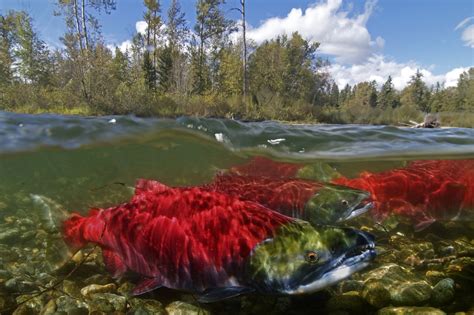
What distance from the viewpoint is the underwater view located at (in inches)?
109

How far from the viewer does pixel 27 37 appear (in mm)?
19109

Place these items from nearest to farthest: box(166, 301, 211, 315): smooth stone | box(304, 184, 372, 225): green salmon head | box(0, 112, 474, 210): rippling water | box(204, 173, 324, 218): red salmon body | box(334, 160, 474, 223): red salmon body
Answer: box(166, 301, 211, 315): smooth stone, box(304, 184, 372, 225): green salmon head, box(204, 173, 324, 218): red salmon body, box(334, 160, 474, 223): red salmon body, box(0, 112, 474, 210): rippling water

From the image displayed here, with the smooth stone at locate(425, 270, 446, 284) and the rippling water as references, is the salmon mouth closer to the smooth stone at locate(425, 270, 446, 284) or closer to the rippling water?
the smooth stone at locate(425, 270, 446, 284)

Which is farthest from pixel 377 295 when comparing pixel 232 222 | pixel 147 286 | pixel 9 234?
pixel 9 234

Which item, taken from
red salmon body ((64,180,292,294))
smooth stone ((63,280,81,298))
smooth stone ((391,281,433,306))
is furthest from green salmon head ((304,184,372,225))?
smooth stone ((63,280,81,298))

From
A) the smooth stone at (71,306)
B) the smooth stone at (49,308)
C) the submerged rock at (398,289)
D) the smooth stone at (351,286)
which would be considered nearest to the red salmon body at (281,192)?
the smooth stone at (351,286)

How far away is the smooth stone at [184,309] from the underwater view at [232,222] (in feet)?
0.04

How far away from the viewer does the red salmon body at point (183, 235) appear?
284cm

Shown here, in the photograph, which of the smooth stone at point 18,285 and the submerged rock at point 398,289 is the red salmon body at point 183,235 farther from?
the submerged rock at point 398,289

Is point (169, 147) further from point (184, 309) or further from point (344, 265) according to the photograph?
point (344, 265)

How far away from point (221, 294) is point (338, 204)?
2357mm

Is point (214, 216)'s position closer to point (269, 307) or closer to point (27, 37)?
point (269, 307)

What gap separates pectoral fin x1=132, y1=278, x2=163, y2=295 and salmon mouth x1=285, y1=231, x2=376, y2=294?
1.34 metres

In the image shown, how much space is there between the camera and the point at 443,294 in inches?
136
